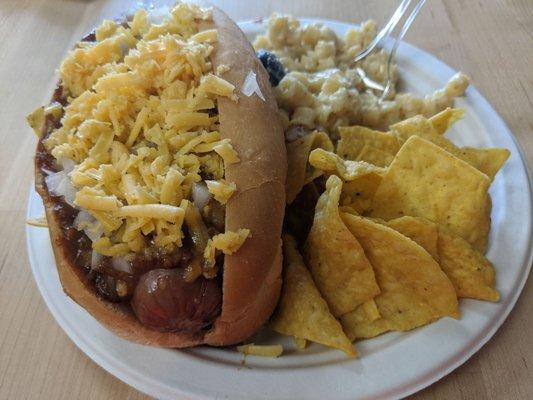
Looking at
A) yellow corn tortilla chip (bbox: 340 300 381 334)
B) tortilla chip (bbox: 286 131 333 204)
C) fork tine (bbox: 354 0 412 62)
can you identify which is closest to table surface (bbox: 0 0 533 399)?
yellow corn tortilla chip (bbox: 340 300 381 334)

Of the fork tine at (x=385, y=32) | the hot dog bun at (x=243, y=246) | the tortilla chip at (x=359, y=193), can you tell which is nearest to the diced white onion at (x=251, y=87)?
the hot dog bun at (x=243, y=246)

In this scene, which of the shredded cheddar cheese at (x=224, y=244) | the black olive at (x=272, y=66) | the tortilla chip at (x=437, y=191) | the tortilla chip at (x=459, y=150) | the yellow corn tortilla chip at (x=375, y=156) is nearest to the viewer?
the shredded cheddar cheese at (x=224, y=244)

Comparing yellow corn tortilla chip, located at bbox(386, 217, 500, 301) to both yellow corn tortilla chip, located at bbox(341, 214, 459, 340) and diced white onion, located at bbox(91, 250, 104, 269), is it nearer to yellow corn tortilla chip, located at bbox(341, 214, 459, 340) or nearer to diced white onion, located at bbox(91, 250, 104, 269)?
yellow corn tortilla chip, located at bbox(341, 214, 459, 340)

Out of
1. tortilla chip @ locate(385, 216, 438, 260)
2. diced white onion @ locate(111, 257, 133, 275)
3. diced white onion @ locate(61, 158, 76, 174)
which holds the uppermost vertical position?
diced white onion @ locate(61, 158, 76, 174)

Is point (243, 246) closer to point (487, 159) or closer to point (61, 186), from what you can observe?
point (61, 186)

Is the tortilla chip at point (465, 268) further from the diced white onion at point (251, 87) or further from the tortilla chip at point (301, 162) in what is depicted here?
the diced white onion at point (251, 87)
